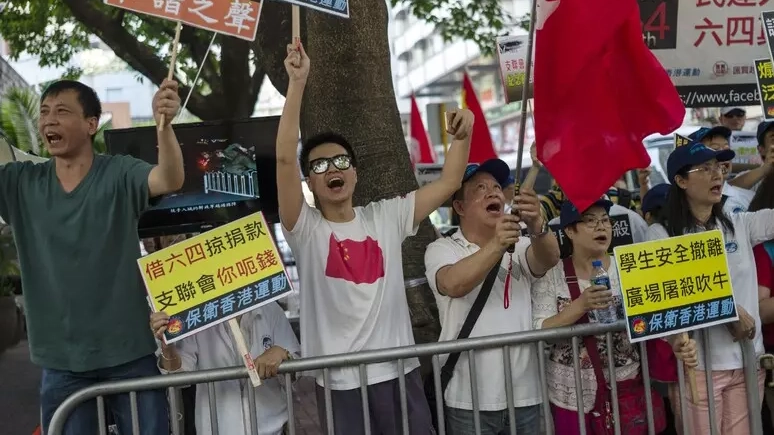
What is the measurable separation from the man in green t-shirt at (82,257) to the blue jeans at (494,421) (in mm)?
1304

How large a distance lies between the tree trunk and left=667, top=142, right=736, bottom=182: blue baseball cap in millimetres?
1666

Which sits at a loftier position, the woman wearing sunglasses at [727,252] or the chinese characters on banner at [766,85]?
the chinese characters on banner at [766,85]

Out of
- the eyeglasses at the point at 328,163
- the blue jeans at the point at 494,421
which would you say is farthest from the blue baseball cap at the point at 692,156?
the eyeglasses at the point at 328,163

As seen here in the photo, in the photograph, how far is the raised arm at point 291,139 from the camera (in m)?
4.13

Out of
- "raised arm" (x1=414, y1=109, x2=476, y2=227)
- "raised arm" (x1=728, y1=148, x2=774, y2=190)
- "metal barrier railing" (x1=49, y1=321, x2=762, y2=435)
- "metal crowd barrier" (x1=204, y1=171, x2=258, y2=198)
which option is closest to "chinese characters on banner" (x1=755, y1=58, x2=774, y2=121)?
"raised arm" (x1=728, y1=148, x2=774, y2=190)

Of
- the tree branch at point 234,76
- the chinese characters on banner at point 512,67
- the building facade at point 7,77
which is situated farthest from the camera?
the building facade at point 7,77

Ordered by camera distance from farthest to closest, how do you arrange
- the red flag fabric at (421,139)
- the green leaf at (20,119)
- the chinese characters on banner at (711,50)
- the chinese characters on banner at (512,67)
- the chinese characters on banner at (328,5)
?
1. the green leaf at (20,119)
2. the red flag fabric at (421,139)
3. the chinese characters on banner at (711,50)
4. the chinese characters on banner at (512,67)
5. the chinese characters on banner at (328,5)

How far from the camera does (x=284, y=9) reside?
7.76m

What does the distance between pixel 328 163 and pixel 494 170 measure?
89 centimetres

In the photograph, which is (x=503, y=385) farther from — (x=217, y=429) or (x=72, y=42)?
(x=72, y=42)

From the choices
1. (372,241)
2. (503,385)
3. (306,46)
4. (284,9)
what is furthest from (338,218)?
(284,9)

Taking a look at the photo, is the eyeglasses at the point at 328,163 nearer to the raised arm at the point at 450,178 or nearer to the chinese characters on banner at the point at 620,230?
the raised arm at the point at 450,178

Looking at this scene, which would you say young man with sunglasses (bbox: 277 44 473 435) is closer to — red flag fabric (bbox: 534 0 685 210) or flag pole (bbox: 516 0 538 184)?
flag pole (bbox: 516 0 538 184)

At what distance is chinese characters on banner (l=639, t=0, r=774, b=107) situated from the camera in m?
7.02
